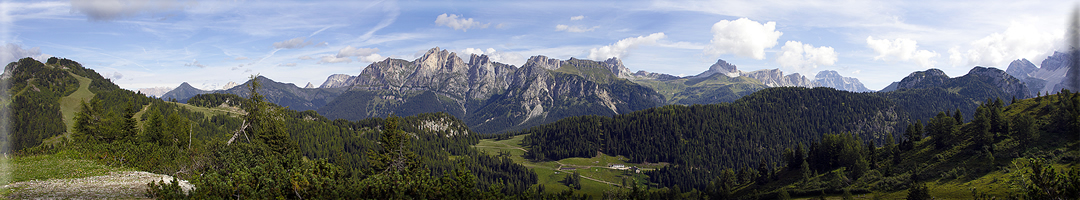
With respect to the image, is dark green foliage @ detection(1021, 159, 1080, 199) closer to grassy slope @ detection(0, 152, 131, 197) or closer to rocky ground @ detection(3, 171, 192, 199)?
rocky ground @ detection(3, 171, 192, 199)

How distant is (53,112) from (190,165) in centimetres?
19752

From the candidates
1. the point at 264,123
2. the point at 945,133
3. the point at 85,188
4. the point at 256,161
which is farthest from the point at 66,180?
the point at 945,133

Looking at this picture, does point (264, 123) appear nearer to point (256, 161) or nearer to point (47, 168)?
point (256, 161)

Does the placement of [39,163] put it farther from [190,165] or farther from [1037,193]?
[1037,193]

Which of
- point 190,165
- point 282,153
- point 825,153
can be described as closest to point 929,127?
point 825,153

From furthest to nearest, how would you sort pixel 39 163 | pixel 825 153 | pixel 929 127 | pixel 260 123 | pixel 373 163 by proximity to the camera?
pixel 825 153 → pixel 929 127 → pixel 260 123 → pixel 373 163 → pixel 39 163

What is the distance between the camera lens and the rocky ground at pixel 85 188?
3509cm

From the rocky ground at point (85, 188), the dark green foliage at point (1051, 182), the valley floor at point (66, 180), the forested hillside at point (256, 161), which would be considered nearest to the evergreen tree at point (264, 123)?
the forested hillside at point (256, 161)

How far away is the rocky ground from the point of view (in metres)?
35.1

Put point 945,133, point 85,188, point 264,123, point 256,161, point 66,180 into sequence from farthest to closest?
point 945,133
point 264,123
point 256,161
point 66,180
point 85,188

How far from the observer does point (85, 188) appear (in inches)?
1533

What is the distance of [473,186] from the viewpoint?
35500 millimetres

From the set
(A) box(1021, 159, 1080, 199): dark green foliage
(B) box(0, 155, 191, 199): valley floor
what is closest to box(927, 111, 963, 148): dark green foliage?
(A) box(1021, 159, 1080, 199): dark green foliage

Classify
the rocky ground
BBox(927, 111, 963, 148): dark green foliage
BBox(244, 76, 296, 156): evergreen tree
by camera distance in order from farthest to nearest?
BBox(927, 111, 963, 148): dark green foliage < BBox(244, 76, 296, 156): evergreen tree < the rocky ground
